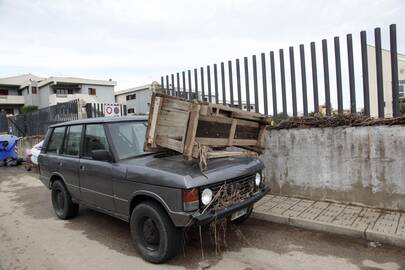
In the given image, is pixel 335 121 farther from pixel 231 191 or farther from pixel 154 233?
pixel 154 233

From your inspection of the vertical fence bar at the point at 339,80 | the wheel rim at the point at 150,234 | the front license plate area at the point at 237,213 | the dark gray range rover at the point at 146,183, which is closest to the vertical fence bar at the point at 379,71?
the vertical fence bar at the point at 339,80

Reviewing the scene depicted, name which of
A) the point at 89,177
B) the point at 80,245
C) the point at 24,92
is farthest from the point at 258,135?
the point at 24,92

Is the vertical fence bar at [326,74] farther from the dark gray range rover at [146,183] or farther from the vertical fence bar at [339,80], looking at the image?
the dark gray range rover at [146,183]

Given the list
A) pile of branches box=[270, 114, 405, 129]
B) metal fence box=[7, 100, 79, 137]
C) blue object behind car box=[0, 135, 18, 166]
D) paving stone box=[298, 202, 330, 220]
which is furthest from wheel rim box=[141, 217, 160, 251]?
blue object behind car box=[0, 135, 18, 166]

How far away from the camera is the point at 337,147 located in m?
Answer: 5.61

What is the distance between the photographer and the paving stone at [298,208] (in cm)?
523

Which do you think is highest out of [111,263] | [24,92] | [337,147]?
[24,92]

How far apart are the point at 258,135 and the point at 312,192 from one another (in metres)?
1.87

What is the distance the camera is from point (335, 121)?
5652mm

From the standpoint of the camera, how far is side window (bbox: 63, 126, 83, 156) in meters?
5.37

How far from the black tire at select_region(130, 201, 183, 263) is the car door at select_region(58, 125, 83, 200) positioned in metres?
1.72

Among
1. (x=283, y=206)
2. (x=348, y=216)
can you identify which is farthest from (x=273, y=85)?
(x=348, y=216)

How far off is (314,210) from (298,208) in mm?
265

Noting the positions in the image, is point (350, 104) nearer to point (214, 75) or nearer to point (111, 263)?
point (214, 75)
